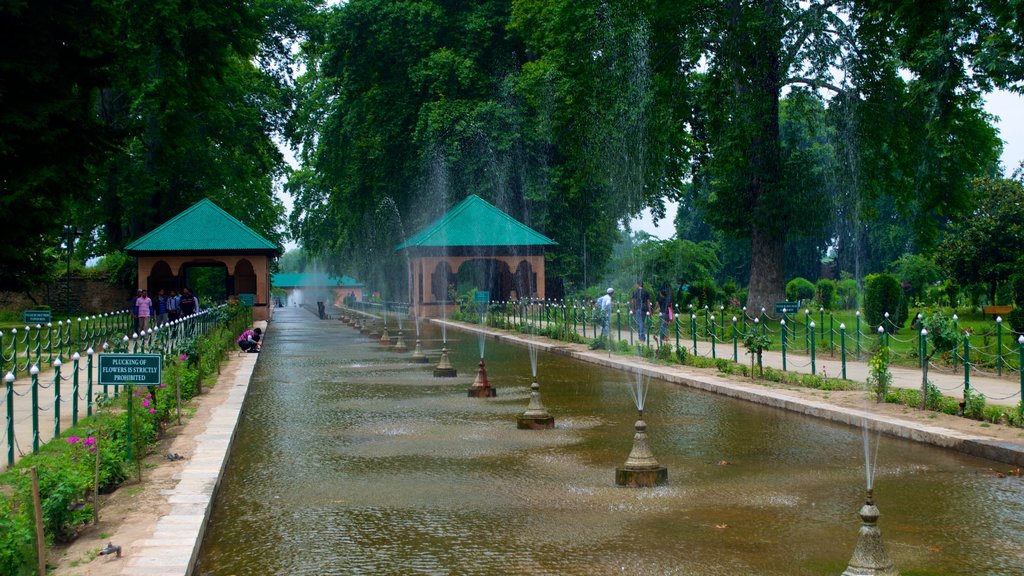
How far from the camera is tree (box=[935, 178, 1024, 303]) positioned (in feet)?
117

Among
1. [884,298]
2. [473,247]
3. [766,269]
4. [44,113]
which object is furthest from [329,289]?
[44,113]

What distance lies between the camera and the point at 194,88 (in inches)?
1125

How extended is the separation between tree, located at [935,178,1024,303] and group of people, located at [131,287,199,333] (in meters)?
28.4

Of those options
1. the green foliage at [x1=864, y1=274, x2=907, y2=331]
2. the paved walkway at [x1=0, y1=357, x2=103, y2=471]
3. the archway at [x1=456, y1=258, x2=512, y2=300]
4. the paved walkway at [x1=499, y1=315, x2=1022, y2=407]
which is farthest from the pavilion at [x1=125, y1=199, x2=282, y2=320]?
the paved walkway at [x1=499, y1=315, x2=1022, y2=407]

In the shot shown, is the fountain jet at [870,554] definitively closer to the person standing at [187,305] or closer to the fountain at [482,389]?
the fountain at [482,389]

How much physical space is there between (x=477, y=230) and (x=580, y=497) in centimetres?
3956

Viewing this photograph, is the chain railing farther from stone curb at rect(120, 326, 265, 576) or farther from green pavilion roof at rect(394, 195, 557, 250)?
green pavilion roof at rect(394, 195, 557, 250)

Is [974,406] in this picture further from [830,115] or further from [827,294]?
[827,294]

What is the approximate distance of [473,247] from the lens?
47625 millimetres

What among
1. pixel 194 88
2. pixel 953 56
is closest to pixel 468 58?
pixel 194 88

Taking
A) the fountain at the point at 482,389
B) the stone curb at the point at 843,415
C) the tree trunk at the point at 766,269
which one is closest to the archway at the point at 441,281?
the tree trunk at the point at 766,269

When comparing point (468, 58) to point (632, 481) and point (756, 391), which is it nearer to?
point (756, 391)

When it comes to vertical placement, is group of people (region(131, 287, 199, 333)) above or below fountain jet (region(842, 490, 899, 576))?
above

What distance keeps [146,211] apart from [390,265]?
24.1 metres
